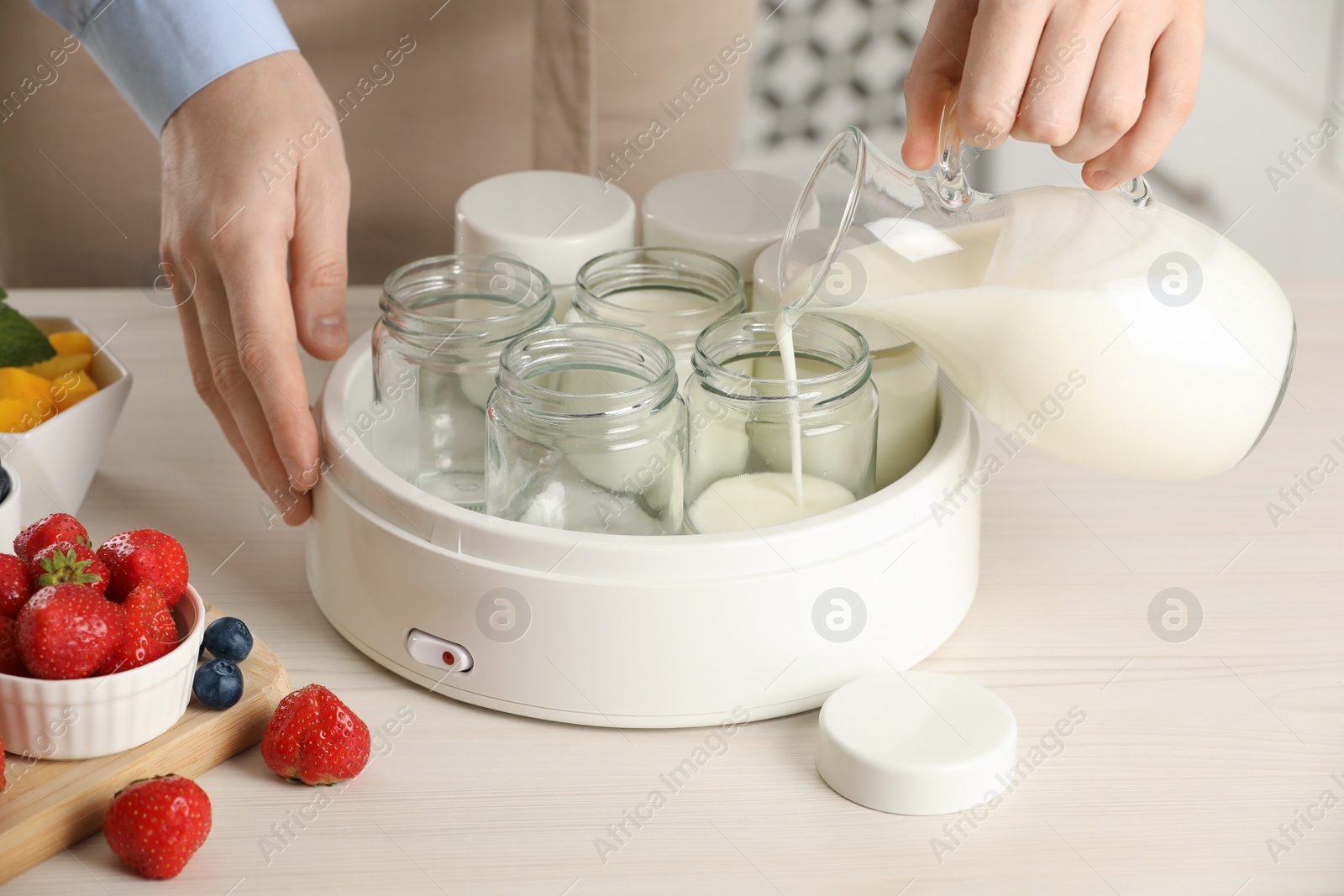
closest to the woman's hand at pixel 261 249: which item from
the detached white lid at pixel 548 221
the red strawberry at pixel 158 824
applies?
the detached white lid at pixel 548 221

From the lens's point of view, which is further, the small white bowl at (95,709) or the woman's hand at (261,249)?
the woman's hand at (261,249)

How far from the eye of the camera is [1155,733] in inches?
27.9

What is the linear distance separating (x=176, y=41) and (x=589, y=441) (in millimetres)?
428

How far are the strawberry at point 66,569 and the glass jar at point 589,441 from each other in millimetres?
222

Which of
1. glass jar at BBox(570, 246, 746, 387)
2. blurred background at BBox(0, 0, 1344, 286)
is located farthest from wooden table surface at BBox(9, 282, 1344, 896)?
blurred background at BBox(0, 0, 1344, 286)

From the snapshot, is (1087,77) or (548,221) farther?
(548,221)

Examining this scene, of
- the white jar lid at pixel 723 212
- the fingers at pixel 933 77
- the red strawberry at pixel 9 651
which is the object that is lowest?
the red strawberry at pixel 9 651

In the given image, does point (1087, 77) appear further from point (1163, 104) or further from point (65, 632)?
point (65, 632)

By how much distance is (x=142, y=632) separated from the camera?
2.11ft

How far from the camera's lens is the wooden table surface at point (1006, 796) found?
0.62 metres

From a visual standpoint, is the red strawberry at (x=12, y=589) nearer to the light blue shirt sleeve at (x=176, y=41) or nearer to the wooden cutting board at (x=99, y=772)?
the wooden cutting board at (x=99, y=772)

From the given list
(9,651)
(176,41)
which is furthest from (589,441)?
(176,41)

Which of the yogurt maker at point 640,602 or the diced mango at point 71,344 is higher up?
the yogurt maker at point 640,602

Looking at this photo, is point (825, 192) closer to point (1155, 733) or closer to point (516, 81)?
point (1155, 733)
